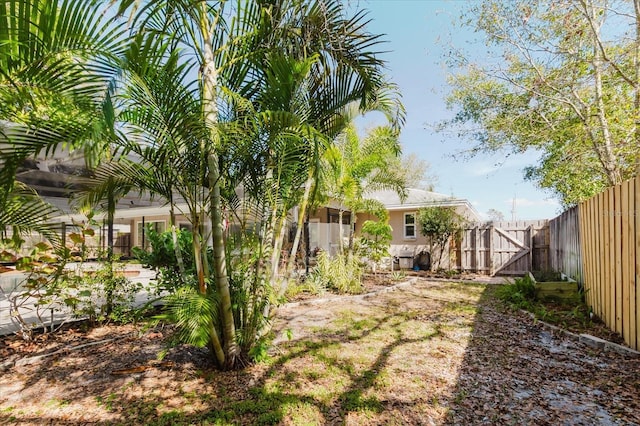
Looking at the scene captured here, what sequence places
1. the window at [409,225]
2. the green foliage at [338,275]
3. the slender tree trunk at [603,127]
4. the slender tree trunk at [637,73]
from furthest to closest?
the window at [409,225], the green foliage at [338,275], the slender tree trunk at [603,127], the slender tree trunk at [637,73]

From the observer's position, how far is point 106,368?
3689mm

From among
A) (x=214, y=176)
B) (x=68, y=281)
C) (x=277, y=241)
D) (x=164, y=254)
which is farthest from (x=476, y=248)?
(x=68, y=281)

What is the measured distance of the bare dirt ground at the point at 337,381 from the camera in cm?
278

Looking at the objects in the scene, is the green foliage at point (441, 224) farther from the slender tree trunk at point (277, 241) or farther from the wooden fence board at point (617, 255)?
the slender tree trunk at point (277, 241)

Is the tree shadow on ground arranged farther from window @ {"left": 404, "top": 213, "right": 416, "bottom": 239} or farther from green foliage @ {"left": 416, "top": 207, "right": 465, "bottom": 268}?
window @ {"left": 404, "top": 213, "right": 416, "bottom": 239}

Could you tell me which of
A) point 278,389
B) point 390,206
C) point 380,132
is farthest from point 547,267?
point 278,389

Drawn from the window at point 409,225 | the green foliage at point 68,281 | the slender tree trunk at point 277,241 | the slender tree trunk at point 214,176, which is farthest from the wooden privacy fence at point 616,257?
the window at point 409,225

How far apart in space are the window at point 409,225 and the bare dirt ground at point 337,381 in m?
10.1

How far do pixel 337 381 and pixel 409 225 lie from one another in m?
12.7

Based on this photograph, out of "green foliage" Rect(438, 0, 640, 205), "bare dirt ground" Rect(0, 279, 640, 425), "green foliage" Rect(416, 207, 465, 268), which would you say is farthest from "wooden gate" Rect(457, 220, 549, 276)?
"bare dirt ground" Rect(0, 279, 640, 425)

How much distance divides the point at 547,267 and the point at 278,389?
11736 mm

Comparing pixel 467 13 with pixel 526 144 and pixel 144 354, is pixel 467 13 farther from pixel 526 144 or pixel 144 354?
pixel 144 354

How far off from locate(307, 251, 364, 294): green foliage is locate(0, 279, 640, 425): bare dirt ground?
3155 mm

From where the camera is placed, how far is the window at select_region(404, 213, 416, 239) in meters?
15.3
